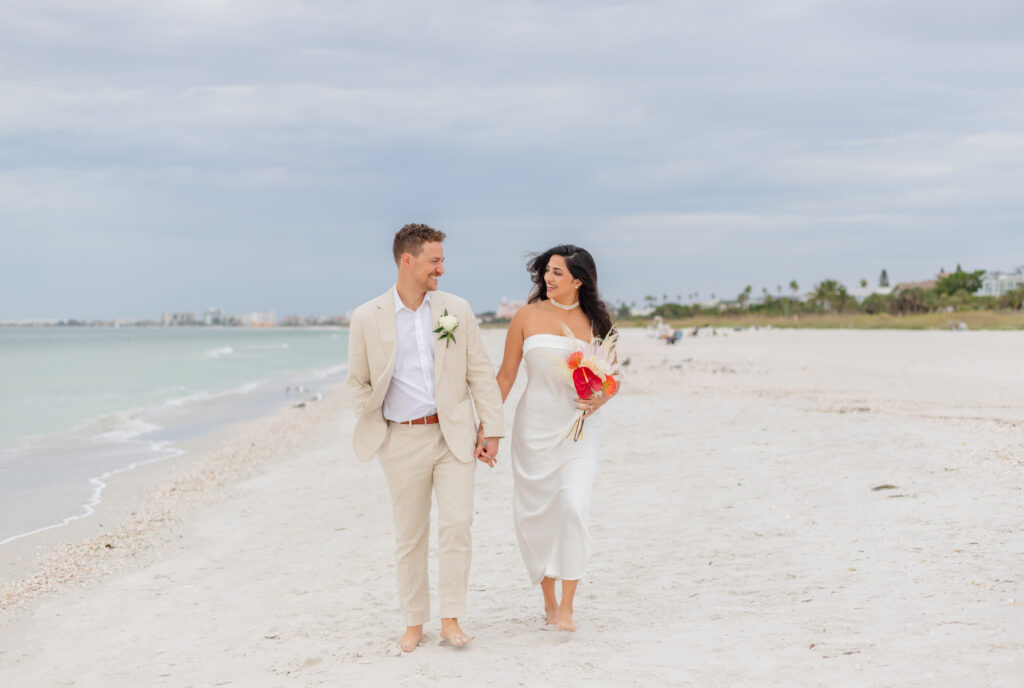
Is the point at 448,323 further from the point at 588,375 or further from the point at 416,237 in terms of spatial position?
the point at 588,375

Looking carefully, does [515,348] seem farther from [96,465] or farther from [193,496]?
[96,465]

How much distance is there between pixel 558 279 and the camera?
16.1ft

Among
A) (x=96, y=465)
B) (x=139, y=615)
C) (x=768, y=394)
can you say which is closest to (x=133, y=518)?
(x=139, y=615)

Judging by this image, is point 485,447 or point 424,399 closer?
point 424,399

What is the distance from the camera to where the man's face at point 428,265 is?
14.3 ft

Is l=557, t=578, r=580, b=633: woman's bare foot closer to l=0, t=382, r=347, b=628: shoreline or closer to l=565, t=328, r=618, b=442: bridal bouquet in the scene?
l=565, t=328, r=618, b=442: bridal bouquet

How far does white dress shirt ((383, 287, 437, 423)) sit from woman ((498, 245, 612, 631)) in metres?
0.60

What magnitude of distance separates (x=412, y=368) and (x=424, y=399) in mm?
175

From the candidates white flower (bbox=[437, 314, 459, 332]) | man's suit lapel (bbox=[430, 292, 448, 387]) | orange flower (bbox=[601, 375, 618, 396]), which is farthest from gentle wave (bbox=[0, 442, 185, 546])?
orange flower (bbox=[601, 375, 618, 396])

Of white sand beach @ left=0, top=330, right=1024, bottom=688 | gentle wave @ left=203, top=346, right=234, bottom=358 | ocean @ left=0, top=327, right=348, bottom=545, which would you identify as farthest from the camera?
gentle wave @ left=203, top=346, right=234, bottom=358

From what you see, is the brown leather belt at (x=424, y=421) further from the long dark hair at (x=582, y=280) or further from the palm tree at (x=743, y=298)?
the palm tree at (x=743, y=298)

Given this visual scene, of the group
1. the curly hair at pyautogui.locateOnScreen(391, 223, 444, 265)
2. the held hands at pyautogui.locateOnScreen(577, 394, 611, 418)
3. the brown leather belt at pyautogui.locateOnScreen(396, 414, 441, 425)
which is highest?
the curly hair at pyautogui.locateOnScreen(391, 223, 444, 265)

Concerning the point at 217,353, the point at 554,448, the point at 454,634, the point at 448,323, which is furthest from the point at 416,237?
the point at 217,353

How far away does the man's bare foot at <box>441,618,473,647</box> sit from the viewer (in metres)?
4.48
